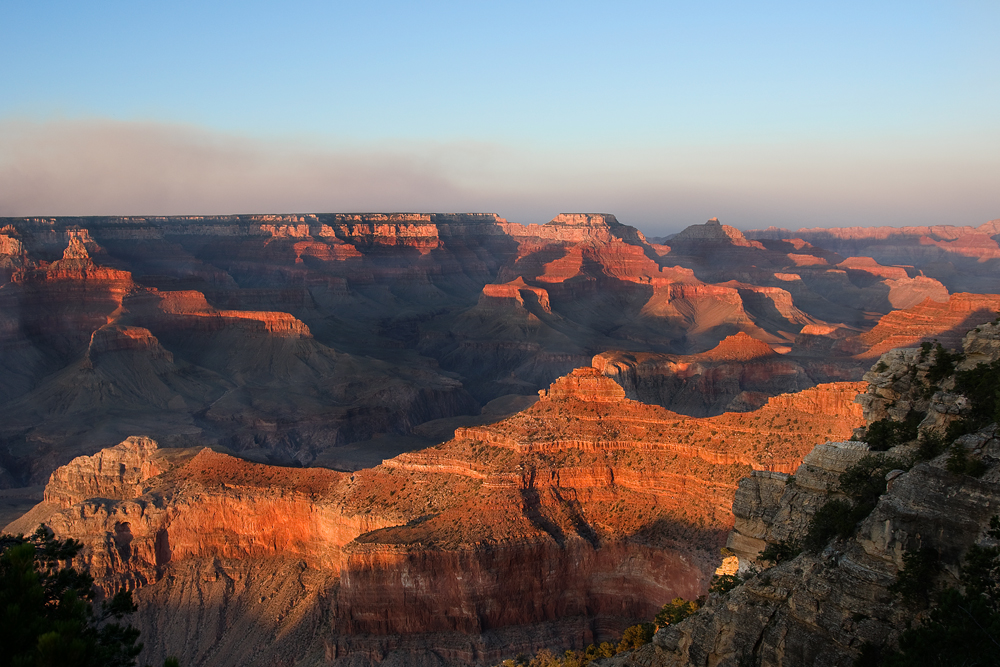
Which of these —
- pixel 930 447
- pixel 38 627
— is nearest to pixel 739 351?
pixel 930 447

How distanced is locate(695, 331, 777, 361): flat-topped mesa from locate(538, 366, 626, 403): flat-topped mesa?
60.8m

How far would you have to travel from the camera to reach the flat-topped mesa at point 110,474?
57.5 meters

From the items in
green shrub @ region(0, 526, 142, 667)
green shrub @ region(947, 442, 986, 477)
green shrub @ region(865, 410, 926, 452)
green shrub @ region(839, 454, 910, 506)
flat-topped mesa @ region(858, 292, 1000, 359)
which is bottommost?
flat-topped mesa @ region(858, 292, 1000, 359)

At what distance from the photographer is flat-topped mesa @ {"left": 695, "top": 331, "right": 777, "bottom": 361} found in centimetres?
10788

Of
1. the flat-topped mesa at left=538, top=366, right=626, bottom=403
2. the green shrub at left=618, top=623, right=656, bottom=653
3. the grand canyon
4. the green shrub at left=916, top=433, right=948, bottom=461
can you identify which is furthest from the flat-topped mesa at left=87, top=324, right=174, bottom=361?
the green shrub at left=916, top=433, right=948, bottom=461

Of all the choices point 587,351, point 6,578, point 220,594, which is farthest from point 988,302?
point 6,578

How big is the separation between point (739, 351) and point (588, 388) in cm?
6405

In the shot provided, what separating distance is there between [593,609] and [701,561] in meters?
6.49

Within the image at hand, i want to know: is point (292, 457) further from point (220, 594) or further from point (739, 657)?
point (739, 657)

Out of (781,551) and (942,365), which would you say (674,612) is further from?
(942,365)

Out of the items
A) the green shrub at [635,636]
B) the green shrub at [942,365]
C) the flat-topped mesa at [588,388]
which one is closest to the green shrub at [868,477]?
the green shrub at [942,365]

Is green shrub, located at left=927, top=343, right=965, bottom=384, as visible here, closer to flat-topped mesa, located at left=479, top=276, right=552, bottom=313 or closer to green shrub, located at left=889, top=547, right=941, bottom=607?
green shrub, located at left=889, top=547, right=941, bottom=607

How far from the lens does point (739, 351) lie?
10888 cm

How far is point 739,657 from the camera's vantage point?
1742 cm
